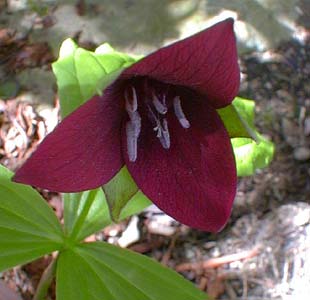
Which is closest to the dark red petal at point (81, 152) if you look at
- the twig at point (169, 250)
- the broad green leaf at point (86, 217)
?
the broad green leaf at point (86, 217)

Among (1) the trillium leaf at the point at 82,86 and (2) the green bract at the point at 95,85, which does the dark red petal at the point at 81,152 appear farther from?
(1) the trillium leaf at the point at 82,86

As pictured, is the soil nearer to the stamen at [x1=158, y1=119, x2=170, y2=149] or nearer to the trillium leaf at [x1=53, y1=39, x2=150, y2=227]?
the trillium leaf at [x1=53, y1=39, x2=150, y2=227]

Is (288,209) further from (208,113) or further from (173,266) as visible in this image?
(208,113)

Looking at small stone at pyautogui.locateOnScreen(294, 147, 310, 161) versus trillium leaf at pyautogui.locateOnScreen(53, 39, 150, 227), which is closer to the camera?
trillium leaf at pyautogui.locateOnScreen(53, 39, 150, 227)

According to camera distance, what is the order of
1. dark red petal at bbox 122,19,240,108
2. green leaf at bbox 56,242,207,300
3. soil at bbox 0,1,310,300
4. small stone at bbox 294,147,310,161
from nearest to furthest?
dark red petal at bbox 122,19,240,108 → green leaf at bbox 56,242,207,300 → soil at bbox 0,1,310,300 → small stone at bbox 294,147,310,161

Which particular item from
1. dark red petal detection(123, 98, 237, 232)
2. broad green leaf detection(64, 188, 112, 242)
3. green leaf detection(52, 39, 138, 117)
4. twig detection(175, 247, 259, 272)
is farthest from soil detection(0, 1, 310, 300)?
dark red petal detection(123, 98, 237, 232)

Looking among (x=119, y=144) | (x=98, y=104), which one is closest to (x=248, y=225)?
(x=119, y=144)

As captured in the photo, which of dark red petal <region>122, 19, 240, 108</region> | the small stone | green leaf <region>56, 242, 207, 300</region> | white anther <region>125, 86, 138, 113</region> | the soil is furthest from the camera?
the small stone
